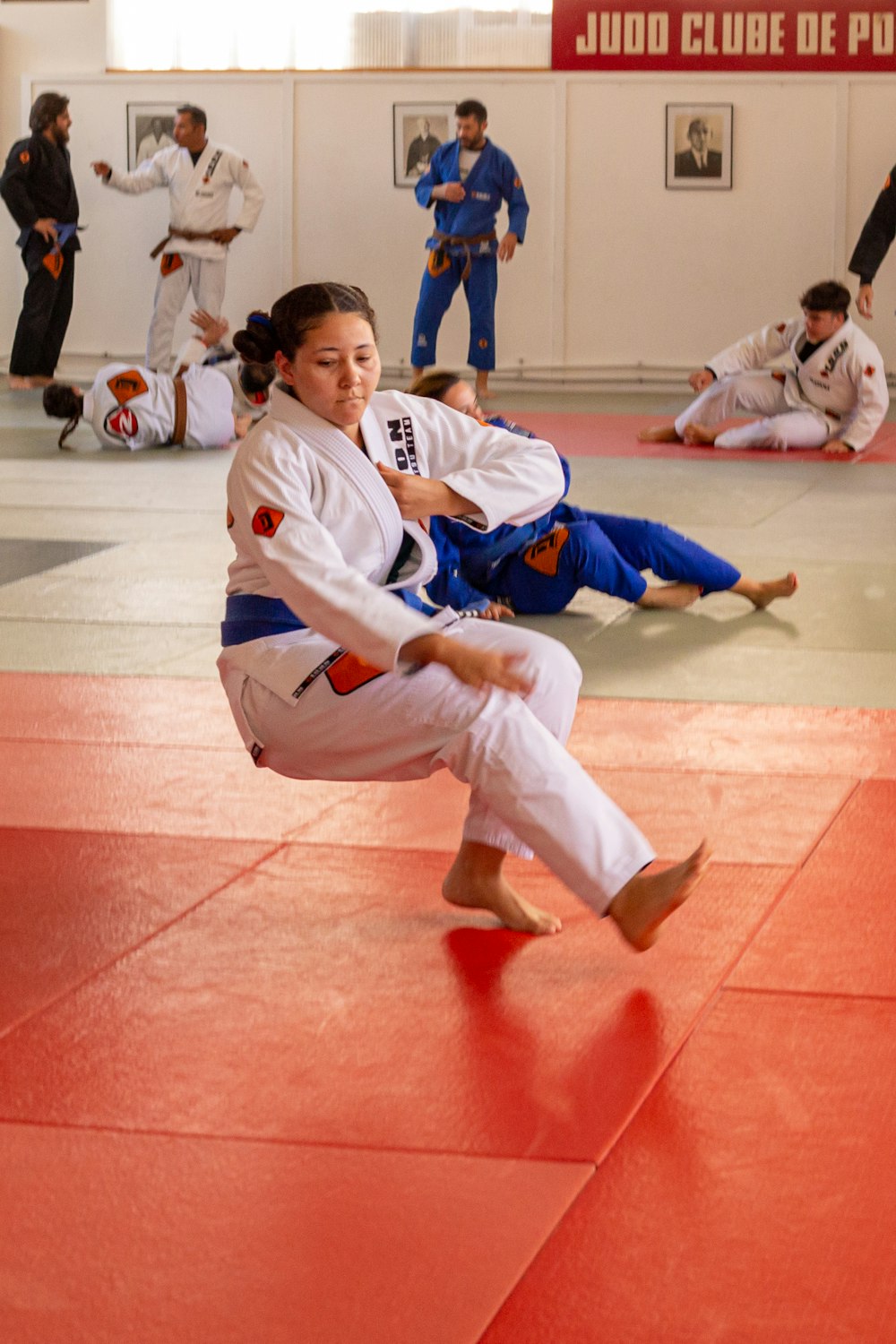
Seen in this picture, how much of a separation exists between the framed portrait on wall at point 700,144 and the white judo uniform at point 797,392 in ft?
12.0

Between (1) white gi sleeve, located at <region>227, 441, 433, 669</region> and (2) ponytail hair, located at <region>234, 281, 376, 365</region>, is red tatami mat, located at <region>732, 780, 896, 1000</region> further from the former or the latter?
(2) ponytail hair, located at <region>234, 281, 376, 365</region>

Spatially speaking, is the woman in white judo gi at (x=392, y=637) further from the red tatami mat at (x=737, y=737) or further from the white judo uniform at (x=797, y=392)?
A: the white judo uniform at (x=797, y=392)

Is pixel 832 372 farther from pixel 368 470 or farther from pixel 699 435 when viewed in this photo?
pixel 368 470

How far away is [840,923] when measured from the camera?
2.75m

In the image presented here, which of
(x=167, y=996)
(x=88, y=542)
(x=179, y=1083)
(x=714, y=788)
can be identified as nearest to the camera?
(x=179, y=1083)

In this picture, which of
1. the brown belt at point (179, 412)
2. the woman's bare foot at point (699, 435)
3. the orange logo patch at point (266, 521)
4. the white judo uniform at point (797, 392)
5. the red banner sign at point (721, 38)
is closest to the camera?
the orange logo patch at point (266, 521)

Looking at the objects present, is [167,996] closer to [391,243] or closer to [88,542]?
[88,542]

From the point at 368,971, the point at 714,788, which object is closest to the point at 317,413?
the point at 368,971

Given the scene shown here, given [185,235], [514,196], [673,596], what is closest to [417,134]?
[514,196]

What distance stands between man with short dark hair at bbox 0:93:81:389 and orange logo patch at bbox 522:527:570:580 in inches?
294

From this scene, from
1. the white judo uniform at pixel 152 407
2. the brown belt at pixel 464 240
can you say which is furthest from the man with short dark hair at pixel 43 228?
the white judo uniform at pixel 152 407

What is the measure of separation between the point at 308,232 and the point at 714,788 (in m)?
10.2

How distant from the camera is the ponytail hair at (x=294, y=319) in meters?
2.62

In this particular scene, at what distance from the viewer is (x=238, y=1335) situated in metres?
1.68
